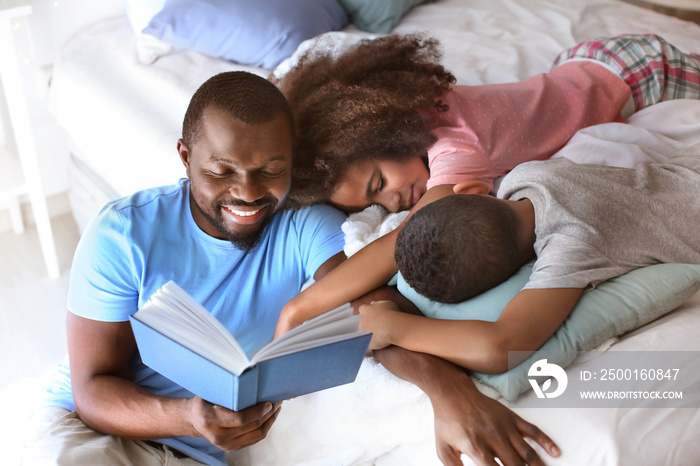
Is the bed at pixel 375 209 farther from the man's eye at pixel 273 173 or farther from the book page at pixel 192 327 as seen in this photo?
the book page at pixel 192 327

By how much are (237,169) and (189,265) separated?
0.22 meters

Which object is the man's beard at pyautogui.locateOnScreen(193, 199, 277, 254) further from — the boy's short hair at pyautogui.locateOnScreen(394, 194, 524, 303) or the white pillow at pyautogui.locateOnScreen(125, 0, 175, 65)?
the white pillow at pyautogui.locateOnScreen(125, 0, 175, 65)

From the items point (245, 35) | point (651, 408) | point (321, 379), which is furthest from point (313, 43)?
point (651, 408)

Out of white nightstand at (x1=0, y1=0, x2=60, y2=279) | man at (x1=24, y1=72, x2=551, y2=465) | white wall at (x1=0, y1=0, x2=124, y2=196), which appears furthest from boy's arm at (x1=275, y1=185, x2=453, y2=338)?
white wall at (x1=0, y1=0, x2=124, y2=196)

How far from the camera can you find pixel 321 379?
0.88 meters

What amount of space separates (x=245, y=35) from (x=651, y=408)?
1.47m

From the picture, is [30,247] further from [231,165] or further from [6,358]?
[231,165]

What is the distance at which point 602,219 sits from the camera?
103cm

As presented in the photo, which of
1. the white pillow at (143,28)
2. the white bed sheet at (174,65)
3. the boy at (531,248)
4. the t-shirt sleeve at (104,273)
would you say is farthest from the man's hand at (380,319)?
the white pillow at (143,28)

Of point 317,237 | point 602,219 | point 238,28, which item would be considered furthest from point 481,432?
point 238,28

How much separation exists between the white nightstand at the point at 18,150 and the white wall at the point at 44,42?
72mm

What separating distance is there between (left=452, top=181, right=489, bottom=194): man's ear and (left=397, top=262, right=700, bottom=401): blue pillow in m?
0.23

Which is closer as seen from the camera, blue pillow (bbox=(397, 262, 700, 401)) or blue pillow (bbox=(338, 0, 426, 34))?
blue pillow (bbox=(397, 262, 700, 401))

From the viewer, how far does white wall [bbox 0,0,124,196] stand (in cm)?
220
